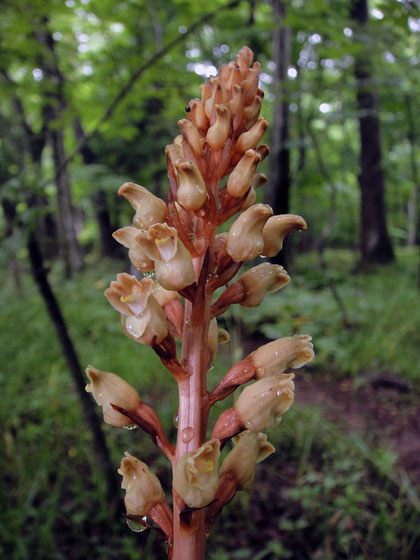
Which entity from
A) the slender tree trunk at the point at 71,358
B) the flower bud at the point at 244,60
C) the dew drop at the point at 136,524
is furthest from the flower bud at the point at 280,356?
the slender tree trunk at the point at 71,358

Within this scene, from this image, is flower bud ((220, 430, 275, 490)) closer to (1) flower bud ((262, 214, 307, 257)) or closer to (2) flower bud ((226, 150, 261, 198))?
(1) flower bud ((262, 214, 307, 257))

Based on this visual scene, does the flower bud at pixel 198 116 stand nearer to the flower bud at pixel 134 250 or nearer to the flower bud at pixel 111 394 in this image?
the flower bud at pixel 134 250

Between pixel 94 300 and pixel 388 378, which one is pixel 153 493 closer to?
pixel 388 378

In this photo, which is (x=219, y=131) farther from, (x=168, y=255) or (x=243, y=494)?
(x=243, y=494)

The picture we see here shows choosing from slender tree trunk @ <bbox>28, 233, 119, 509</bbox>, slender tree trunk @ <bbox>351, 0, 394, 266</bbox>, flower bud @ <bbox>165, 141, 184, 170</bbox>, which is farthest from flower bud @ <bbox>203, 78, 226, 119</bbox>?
slender tree trunk @ <bbox>351, 0, 394, 266</bbox>

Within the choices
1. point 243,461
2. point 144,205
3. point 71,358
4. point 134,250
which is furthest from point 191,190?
point 71,358

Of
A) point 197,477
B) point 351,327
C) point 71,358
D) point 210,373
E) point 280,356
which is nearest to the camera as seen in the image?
point 197,477
